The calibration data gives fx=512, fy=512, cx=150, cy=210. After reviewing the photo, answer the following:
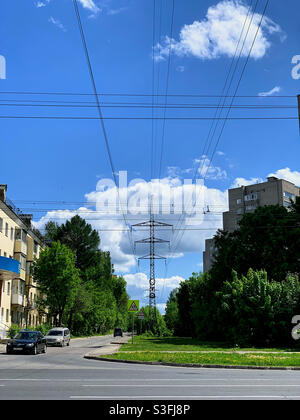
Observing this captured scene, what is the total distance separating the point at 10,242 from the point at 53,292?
11098 millimetres

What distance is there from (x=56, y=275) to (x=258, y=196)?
5205 cm

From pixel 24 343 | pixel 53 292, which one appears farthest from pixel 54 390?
pixel 53 292

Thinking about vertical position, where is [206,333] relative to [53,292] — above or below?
below

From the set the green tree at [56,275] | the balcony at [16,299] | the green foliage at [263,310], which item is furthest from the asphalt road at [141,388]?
the green tree at [56,275]

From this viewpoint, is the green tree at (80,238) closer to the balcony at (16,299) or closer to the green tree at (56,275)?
the green tree at (56,275)

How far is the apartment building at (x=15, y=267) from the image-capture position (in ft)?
163

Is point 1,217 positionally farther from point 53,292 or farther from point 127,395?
point 127,395

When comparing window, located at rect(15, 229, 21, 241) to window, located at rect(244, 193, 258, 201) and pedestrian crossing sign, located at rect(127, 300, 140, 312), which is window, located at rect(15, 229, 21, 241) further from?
window, located at rect(244, 193, 258, 201)

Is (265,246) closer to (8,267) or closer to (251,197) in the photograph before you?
(8,267)

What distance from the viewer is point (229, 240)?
4909 cm

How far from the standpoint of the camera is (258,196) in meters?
102

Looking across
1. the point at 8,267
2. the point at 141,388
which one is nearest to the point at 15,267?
the point at 8,267

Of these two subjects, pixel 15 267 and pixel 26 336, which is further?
pixel 15 267
